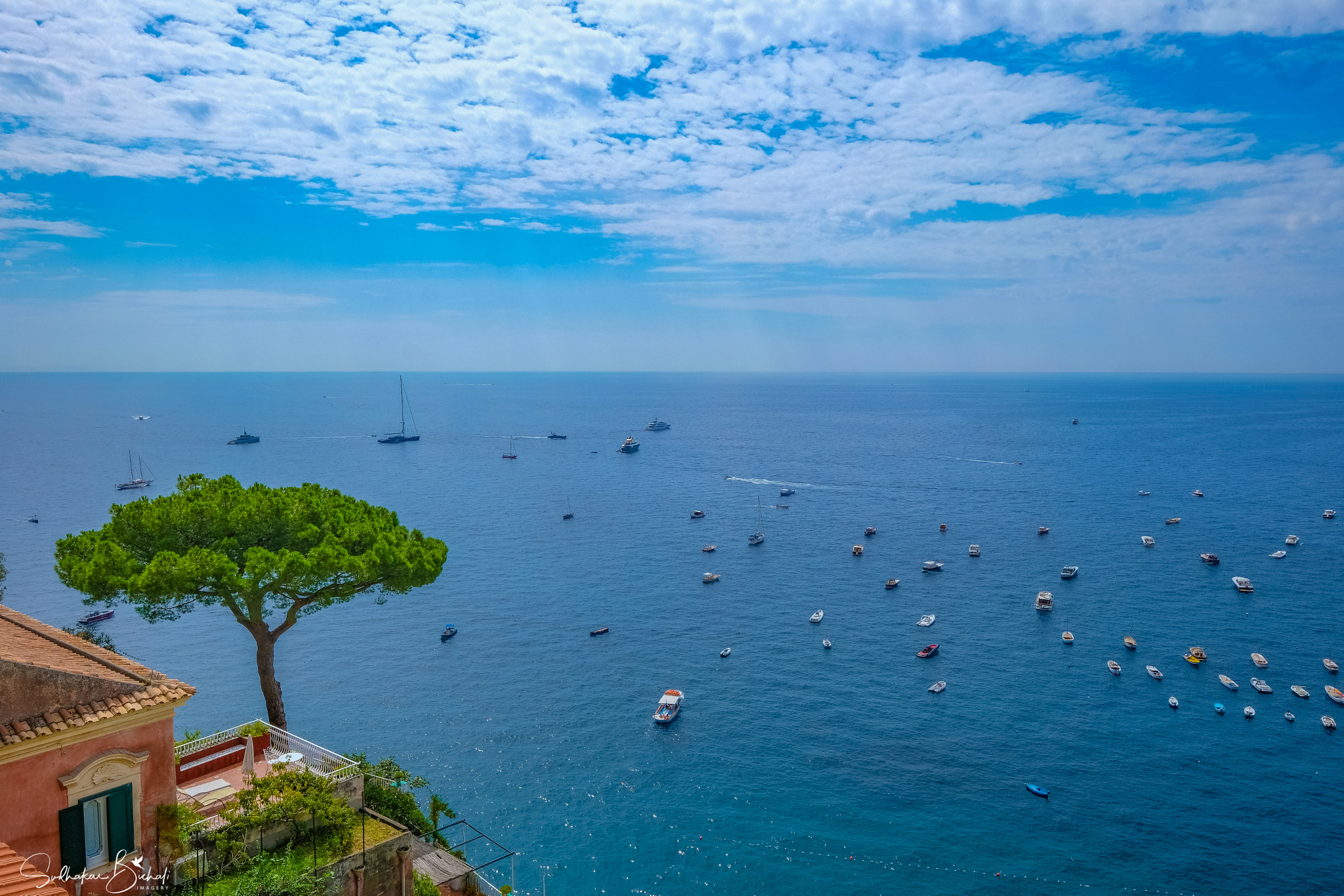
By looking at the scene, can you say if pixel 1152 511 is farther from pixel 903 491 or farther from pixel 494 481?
pixel 494 481

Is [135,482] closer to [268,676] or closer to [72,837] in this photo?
[268,676]

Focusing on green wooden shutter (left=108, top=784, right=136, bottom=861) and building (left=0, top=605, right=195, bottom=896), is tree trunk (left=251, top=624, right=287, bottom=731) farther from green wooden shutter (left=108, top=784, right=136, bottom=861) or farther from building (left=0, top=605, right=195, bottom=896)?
green wooden shutter (left=108, top=784, right=136, bottom=861)

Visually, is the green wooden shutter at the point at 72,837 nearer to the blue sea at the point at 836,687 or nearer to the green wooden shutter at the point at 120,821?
the green wooden shutter at the point at 120,821

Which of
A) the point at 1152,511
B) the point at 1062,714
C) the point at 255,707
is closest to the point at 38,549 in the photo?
the point at 255,707

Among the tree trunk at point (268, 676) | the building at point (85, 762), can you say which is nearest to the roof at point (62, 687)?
the building at point (85, 762)

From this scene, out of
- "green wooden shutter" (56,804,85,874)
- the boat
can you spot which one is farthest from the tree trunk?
the boat

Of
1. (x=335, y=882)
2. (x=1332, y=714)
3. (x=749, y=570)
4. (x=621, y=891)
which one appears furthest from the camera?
(x=749, y=570)

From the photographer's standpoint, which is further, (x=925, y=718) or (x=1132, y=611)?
(x=1132, y=611)
